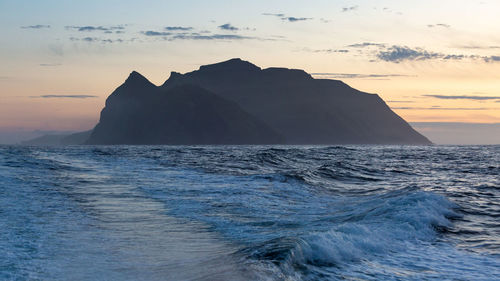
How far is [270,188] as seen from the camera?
20688 mm

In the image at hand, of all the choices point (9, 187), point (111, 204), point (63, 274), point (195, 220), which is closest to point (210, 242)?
point (195, 220)

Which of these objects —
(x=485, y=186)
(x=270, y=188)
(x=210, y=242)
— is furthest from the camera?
(x=485, y=186)

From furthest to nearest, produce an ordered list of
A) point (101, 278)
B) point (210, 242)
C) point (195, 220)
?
point (195, 220) → point (210, 242) → point (101, 278)

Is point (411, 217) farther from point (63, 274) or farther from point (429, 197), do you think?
point (63, 274)

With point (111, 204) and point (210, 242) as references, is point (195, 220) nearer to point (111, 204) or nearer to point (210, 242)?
point (210, 242)

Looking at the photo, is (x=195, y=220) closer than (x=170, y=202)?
Yes

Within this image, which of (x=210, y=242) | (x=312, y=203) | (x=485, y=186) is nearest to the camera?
(x=210, y=242)

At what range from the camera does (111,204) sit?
14617 millimetres

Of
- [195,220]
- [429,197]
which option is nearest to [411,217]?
[429,197]

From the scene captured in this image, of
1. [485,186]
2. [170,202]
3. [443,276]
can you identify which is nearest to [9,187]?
[170,202]

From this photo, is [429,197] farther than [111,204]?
Yes

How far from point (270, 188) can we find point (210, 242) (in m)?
10.9

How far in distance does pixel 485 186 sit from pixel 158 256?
816 inches

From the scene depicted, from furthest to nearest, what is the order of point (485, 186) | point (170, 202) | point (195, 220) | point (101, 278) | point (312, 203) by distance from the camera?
point (485, 186) → point (312, 203) → point (170, 202) → point (195, 220) → point (101, 278)
